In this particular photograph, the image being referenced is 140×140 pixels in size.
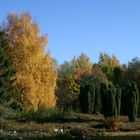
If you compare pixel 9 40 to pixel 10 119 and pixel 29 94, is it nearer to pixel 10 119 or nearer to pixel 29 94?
pixel 29 94

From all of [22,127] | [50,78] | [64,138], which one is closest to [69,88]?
[50,78]

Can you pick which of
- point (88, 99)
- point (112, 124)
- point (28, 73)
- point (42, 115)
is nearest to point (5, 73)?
point (28, 73)

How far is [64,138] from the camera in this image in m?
19.0

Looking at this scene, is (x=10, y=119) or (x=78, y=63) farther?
(x=78, y=63)

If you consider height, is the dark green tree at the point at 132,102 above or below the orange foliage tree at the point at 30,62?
below

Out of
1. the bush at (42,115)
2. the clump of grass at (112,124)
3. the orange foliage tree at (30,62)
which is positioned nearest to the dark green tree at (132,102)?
the clump of grass at (112,124)

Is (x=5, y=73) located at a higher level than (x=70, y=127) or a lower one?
higher

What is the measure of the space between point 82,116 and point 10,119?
646 cm

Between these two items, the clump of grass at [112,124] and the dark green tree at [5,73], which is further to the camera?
the dark green tree at [5,73]

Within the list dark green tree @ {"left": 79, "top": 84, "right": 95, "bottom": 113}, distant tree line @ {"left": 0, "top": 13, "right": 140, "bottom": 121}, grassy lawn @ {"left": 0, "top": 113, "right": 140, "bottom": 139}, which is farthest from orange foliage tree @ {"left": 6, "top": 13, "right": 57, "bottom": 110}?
grassy lawn @ {"left": 0, "top": 113, "right": 140, "bottom": 139}

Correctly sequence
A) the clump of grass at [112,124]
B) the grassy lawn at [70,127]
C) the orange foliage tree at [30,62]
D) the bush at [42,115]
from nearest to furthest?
the grassy lawn at [70,127] → the clump of grass at [112,124] → the bush at [42,115] → the orange foliage tree at [30,62]

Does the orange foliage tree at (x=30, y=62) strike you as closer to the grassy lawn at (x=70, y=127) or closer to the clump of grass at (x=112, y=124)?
the grassy lawn at (x=70, y=127)

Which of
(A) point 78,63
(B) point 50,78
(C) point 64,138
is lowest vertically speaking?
(C) point 64,138

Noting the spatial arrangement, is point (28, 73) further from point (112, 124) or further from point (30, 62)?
point (112, 124)
